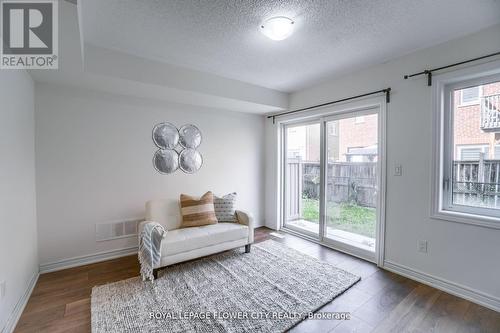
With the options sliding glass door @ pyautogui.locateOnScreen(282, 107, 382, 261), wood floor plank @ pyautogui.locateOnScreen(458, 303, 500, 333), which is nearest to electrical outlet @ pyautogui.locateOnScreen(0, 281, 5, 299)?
wood floor plank @ pyautogui.locateOnScreen(458, 303, 500, 333)

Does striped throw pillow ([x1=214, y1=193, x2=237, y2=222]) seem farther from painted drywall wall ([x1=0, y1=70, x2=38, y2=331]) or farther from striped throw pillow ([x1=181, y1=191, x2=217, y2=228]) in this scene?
painted drywall wall ([x1=0, y1=70, x2=38, y2=331])

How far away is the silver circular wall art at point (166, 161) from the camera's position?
131 inches

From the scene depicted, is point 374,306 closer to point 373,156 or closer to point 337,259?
point 337,259

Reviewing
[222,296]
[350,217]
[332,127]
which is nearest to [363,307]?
[222,296]

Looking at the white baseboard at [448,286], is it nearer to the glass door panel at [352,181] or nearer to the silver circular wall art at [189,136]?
the glass door panel at [352,181]

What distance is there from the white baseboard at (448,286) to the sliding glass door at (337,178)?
1.05 ft

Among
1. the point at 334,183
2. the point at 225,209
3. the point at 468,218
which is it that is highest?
the point at 334,183

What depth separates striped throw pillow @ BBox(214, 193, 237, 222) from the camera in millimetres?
3277

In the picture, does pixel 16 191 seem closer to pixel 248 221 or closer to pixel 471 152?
pixel 248 221

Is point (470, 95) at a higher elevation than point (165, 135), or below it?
higher

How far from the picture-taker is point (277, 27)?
6.24 feet

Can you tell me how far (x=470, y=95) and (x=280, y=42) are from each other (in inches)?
75.5

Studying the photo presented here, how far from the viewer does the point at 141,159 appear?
320 cm

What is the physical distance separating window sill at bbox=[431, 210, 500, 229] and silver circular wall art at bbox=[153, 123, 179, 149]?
3299 millimetres
